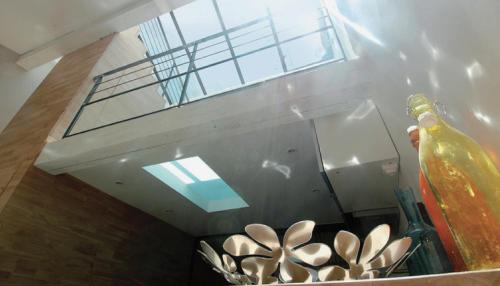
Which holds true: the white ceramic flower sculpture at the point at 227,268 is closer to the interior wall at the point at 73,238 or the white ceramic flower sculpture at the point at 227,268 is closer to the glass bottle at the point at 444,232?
the glass bottle at the point at 444,232

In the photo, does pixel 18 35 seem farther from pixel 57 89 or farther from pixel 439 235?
pixel 439 235

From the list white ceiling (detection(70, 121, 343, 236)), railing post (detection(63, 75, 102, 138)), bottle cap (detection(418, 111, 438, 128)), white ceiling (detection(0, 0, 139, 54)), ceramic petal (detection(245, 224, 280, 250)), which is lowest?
ceramic petal (detection(245, 224, 280, 250))

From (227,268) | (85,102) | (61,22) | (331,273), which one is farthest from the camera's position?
(61,22)

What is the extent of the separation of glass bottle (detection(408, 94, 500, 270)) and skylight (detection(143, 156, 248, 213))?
2239 millimetres

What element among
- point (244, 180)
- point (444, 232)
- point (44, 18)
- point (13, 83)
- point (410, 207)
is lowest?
point (444, 232)

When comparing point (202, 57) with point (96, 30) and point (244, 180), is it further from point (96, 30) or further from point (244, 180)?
point (96, 30)

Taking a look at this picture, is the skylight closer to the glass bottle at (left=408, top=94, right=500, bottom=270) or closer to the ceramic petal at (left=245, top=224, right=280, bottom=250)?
the ceramic petal at (left=245, top=224, right=280, bottom=250)

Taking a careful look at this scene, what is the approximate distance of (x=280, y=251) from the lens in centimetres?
69

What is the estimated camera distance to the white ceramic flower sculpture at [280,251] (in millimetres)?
663

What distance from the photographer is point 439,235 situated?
2.39 feet

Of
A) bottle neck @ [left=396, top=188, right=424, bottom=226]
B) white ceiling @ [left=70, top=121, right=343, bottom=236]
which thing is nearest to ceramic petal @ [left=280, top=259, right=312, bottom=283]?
bottle neck @ [left=396, top=188, right=424, bottom=226]

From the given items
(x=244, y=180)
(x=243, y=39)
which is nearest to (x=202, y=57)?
(x=243, y=39)

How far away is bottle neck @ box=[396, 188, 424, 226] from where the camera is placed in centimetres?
83

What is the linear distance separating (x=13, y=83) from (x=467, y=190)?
4559 millimetres
